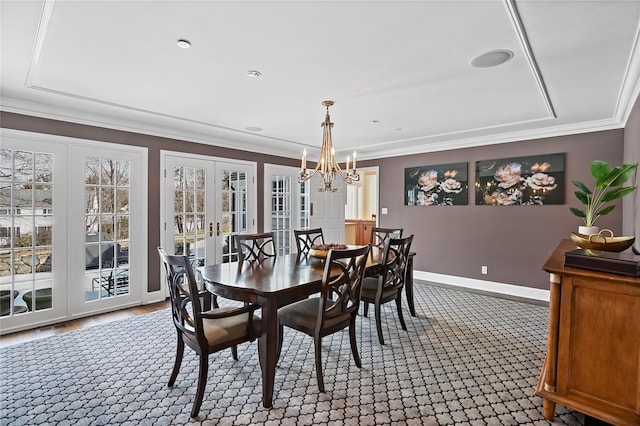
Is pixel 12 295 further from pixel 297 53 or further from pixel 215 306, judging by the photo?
pixel 297 53

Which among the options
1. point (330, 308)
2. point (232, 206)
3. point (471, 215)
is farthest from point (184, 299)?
point (471, 215)

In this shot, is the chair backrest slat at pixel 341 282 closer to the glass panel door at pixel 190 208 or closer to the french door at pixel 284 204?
the glass panel door at pixel 190 208

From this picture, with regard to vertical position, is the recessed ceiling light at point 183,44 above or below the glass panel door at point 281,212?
above

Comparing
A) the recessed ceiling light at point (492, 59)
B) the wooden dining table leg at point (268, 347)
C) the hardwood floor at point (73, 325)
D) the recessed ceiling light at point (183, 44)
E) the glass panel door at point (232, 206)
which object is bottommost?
the hardwood floor at point (73, 325)

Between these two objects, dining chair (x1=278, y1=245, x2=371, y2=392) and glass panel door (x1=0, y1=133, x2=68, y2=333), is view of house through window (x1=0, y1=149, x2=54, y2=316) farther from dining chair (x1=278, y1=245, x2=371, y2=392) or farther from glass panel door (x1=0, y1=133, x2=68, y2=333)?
dining chair (x1=278, y1=245, x2=371, y2=392)

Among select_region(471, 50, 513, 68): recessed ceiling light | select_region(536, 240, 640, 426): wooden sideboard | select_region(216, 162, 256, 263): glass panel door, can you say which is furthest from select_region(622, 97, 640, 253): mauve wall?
select_region(216, 162, 256, 263): glass panel door

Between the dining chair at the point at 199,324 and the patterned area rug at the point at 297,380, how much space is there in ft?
0.88

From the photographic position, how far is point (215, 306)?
2.92 meters

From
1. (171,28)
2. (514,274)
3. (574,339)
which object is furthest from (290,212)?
(574,339)

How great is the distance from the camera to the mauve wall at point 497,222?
417cm

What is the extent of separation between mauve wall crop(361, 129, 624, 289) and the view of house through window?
490cm

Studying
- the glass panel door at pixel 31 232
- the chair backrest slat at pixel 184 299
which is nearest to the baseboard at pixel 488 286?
the chair backrest slat at pixel 184 299

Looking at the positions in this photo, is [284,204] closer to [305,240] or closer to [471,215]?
[305,240]

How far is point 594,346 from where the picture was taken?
5.81ft
